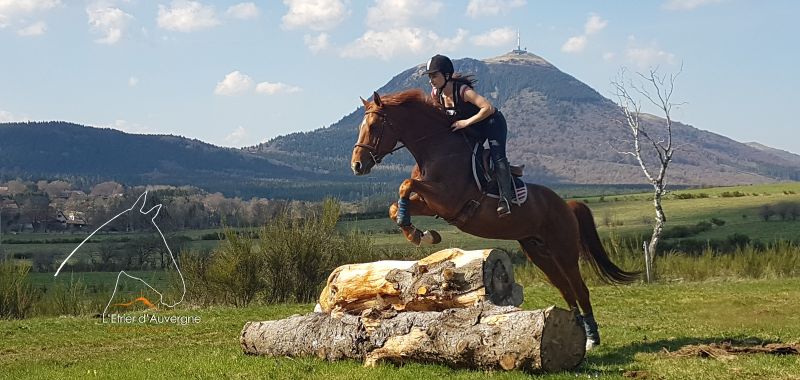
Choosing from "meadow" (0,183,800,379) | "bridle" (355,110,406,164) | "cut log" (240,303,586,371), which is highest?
"bridle" (355,110,406,164)

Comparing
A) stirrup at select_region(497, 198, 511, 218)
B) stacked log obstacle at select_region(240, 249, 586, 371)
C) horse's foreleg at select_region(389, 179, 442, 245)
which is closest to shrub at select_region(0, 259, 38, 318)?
stacked log obstacle at select_region(240, 249, 586, 371)

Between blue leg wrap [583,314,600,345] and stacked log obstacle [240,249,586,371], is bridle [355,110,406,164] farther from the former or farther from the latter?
blue leg wrap [583,314,600,345]

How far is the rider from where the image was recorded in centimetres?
887

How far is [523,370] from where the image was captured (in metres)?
7.21

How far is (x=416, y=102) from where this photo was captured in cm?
908

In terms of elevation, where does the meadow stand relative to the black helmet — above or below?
below

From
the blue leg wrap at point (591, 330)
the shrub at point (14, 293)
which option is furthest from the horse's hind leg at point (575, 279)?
the shrub at point (14, 293)

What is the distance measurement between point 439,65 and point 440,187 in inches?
57.1

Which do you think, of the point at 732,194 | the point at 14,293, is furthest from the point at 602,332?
the point at 732,194

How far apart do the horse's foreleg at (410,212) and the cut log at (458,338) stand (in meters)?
0.84

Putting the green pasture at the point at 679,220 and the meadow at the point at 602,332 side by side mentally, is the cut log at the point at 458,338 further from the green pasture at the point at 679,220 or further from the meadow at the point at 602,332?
the green pasture at the point at 679,220

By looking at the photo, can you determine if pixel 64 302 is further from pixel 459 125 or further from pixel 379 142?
pixel 459 125

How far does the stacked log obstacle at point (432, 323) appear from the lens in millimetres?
7234

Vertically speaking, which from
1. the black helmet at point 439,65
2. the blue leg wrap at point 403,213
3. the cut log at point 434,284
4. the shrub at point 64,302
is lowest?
the shrub at point 64,302
